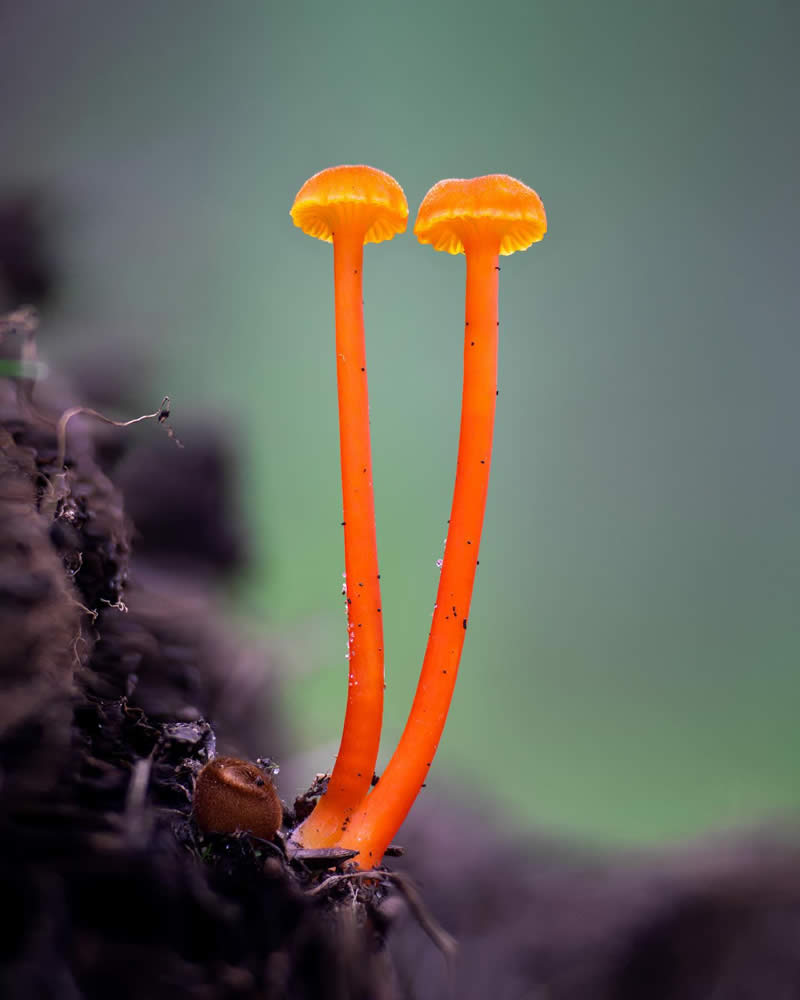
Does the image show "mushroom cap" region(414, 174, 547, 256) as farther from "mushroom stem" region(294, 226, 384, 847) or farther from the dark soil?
the dark soil

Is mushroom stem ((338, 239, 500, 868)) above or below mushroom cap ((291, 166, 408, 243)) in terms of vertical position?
below

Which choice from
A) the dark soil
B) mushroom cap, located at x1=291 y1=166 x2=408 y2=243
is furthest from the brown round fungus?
mushroom cap, located at x1=291 y1=166 x2=408 y2=243

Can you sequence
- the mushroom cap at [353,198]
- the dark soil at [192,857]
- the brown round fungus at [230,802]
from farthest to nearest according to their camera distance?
1. the mushroom cap at [353,198]
2. the brown round fungus at [230,802]
3. the dark soil at [192,857]

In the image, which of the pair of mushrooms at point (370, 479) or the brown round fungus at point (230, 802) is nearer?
the brown round fungus at point (230, 802)

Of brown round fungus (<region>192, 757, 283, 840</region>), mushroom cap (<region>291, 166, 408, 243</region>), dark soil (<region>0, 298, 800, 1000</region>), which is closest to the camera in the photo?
dark soil (<region>0, 298, 800, 1000</region>)

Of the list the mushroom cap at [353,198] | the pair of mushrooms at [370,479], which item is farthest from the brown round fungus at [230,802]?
the mushroom cap at [353,198]

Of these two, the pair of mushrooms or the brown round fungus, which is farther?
the pair of mushrooms

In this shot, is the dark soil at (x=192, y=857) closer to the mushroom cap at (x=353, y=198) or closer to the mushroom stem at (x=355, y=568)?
the mushroom stem at (x=355, y=568)

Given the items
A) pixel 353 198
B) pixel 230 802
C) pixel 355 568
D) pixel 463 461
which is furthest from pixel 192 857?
pixel 353 198

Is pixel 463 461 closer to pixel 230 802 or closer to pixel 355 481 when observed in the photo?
pixel 355 481
